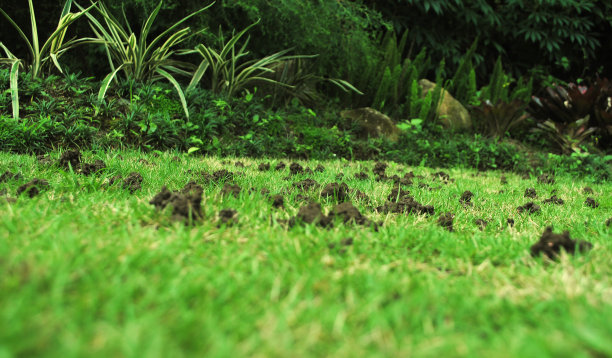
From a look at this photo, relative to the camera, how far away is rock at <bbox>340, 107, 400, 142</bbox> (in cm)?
638

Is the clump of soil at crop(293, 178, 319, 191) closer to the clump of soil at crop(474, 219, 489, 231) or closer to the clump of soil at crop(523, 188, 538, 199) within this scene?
the clump of soil at crop(474, 219, 489, 231)

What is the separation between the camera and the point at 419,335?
95cm

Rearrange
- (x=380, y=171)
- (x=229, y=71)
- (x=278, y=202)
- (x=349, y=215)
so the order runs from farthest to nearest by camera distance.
A: (x=229, y=71) < (x=380, y=171) < (x=278, y=202) < (x=349, y=215)

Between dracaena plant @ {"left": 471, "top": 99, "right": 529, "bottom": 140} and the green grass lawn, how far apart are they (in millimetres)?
5427

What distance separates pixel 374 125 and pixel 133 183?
15.2 feet

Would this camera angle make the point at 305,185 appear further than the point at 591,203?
No

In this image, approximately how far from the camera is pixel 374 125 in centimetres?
643

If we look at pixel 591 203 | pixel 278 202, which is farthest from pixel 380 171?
pixel 278 202

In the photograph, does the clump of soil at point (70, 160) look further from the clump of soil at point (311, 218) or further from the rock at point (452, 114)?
the rock at point (452, 114)

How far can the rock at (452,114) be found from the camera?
731 cm

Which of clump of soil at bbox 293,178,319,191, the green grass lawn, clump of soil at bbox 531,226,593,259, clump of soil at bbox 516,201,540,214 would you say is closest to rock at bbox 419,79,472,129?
clump of soil at bbox 516,201,540,214

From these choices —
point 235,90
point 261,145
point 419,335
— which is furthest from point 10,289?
point 235,90

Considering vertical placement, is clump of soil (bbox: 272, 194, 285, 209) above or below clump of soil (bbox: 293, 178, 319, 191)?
above

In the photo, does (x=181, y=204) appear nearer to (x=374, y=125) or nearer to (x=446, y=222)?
(x=446, y=222)
